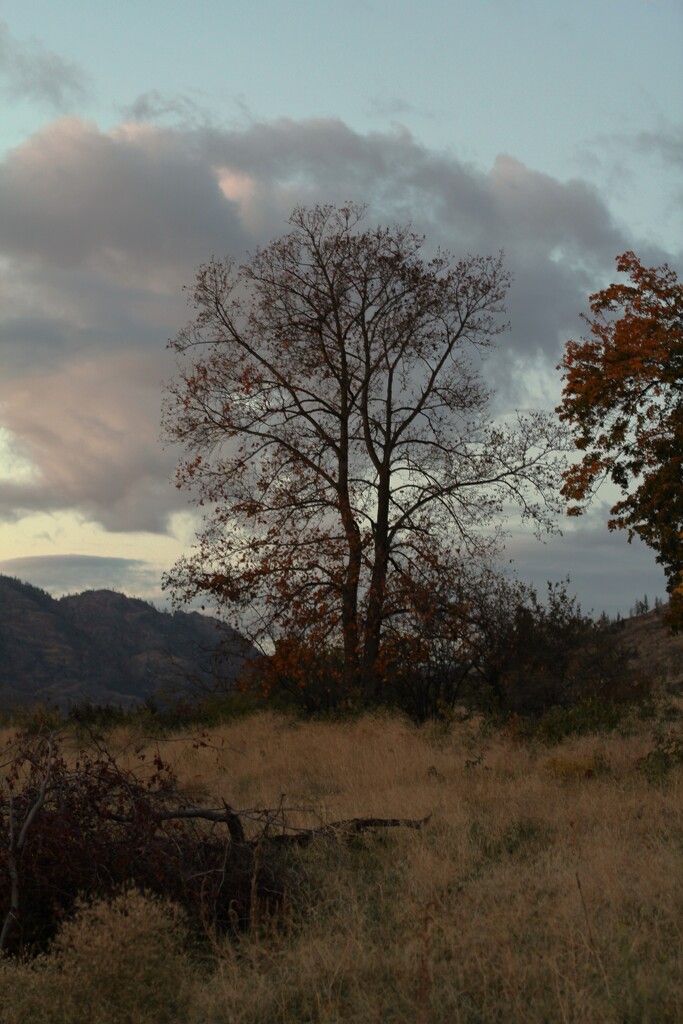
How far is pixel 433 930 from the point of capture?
664 centimetres

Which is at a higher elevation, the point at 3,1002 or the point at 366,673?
the point at 366,673

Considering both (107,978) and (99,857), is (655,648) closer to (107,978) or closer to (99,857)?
(99,857)

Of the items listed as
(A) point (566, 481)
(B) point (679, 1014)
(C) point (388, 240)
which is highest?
(C) point (388, 240)

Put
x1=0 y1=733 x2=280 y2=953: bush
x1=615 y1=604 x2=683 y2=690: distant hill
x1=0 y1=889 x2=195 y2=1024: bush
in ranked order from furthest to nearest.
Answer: x1=615 y1=604 x2=683 y2=690: distant hill < x1=0 y1=733 x2=280 y2=953: bush < x1=0 y1=889 x2=195 y2=1024: bush

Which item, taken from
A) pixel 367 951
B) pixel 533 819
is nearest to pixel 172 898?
pixel 367 951

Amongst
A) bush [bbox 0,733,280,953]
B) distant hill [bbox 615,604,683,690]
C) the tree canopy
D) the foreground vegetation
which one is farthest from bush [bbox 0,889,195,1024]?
distant hill [bbox 615,604,683,690]

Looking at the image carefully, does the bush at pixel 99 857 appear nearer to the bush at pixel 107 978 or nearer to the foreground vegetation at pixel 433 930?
the foreground vegetation at pixel 433 930

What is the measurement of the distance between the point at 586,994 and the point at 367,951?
155 cm

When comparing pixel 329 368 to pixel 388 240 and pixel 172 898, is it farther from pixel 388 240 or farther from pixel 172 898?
pixel 172 898

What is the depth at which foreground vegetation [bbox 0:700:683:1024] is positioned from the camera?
5.45 meters

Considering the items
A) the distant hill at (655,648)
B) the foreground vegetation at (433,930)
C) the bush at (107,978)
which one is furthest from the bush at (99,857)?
the distant hill at (655,648)

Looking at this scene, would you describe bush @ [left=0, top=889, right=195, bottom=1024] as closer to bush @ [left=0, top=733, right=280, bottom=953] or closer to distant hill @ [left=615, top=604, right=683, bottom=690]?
bush @ [left=0, top=733, right=280, bottom=953]

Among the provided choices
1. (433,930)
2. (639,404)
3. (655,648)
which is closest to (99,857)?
(433,930)

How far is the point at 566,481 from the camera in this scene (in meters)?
17.4
